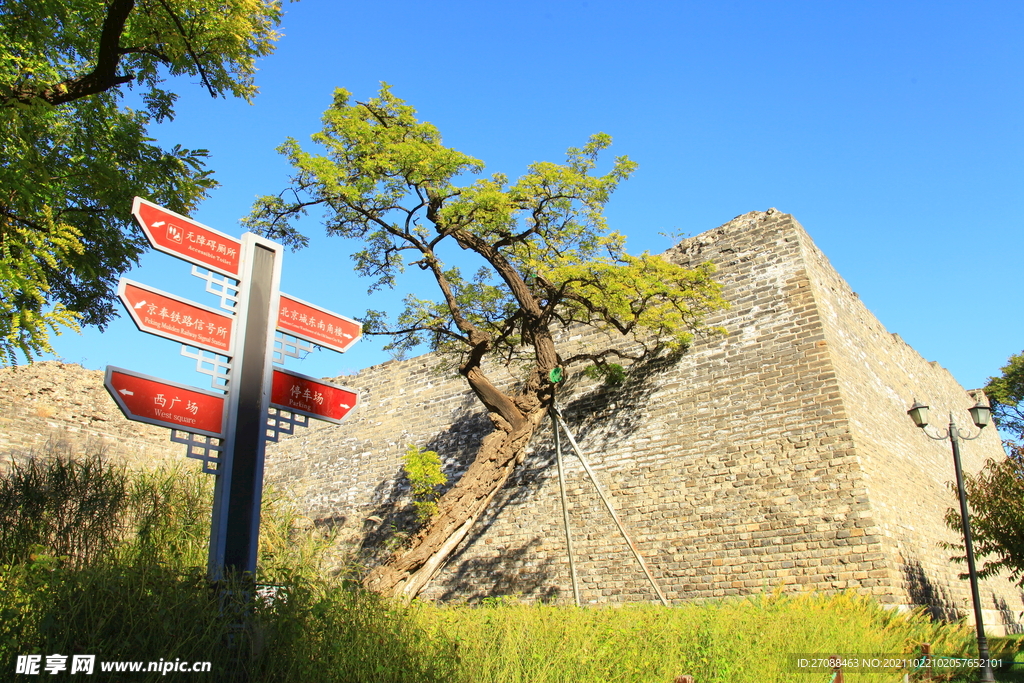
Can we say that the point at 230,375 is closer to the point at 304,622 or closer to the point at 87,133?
the point at 304,622

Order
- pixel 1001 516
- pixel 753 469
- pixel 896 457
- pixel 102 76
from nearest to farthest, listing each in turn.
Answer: pixel 102 76, pixel 1001 516, pixel 753 469, pixel 896 457

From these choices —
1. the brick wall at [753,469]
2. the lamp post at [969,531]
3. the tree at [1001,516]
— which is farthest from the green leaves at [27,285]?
the tree at [1001,516]

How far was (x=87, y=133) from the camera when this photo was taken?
8273 millimetres

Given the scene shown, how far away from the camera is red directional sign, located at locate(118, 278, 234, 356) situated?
13.1ft

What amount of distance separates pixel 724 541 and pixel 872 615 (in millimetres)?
2287

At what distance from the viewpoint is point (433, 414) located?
1552 cm

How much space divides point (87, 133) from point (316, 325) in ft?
17.6

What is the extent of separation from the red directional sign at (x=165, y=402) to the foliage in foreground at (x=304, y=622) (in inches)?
32.7

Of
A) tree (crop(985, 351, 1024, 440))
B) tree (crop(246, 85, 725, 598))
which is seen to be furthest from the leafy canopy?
tree (crop(985, 351, 1024, 440))

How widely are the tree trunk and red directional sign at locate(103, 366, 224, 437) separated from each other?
14.7ft

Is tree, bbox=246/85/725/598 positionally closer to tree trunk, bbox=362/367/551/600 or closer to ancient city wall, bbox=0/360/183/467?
tree trunk, bbox=362/367/551/600

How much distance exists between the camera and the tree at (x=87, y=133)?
255 inches

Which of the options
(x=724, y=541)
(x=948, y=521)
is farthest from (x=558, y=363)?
(x=948, y=521)

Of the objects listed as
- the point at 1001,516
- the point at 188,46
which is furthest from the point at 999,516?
the point at 188,46
